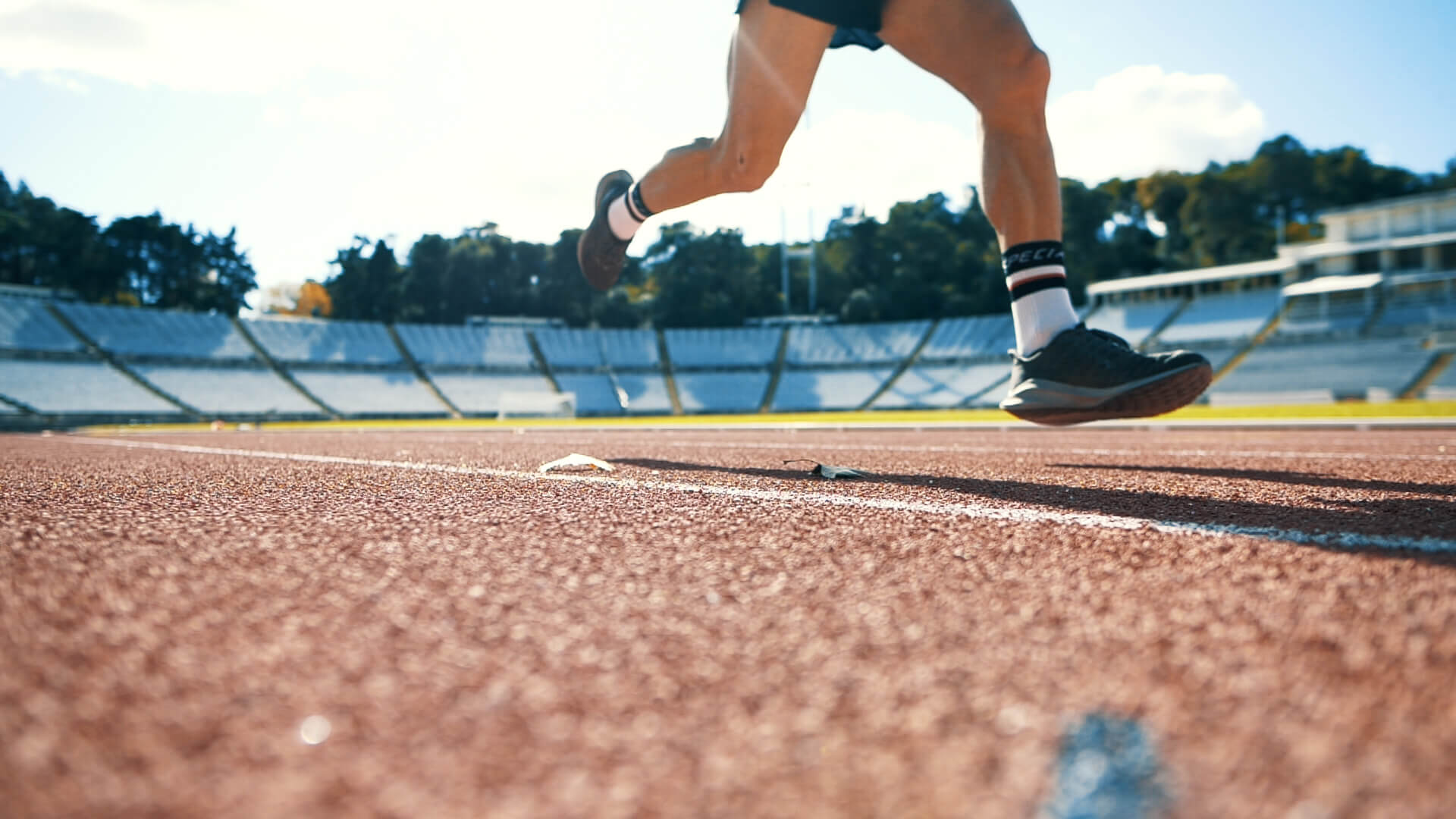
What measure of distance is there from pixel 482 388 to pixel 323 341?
910 cm

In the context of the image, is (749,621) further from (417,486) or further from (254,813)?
(417,486)

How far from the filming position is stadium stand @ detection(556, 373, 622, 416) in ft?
158

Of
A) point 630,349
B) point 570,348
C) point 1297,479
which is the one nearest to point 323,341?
point 570,348

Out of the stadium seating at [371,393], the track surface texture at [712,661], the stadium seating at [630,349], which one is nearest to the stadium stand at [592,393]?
the stadium seating at [630,349]

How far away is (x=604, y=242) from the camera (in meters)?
4.69

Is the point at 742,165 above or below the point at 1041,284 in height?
above

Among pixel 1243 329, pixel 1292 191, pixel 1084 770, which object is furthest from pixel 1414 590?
pixel 1292 191

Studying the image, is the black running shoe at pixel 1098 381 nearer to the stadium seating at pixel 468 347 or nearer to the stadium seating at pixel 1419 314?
the stadium seating at pixel 1419 314

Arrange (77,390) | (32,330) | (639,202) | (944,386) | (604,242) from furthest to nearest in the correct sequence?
(944,386) → (32,330) → (77,390) → (604,242) → (639,202)

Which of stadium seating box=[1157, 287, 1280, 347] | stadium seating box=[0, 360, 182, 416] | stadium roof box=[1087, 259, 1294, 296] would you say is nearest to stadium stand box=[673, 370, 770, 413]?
stadium roof box=[1087, 259, 1294, 296]

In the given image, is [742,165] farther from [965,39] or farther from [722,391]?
[722,391]

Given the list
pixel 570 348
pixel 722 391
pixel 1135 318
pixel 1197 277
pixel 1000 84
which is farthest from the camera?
Result: pixel 570 348

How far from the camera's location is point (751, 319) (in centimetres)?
6372

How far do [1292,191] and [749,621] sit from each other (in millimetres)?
68095
